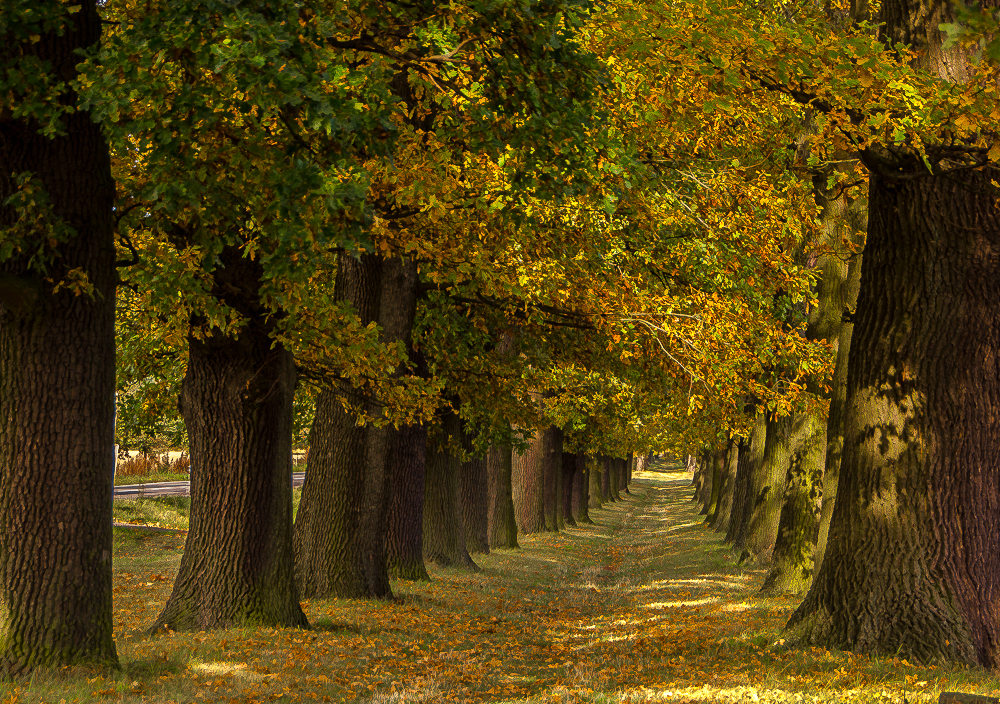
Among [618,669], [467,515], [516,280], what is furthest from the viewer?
[467,515]

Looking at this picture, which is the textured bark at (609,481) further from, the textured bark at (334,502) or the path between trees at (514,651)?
the textured bark at (334,502)

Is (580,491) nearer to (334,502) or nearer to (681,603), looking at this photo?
(681,603)

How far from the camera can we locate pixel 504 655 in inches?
513

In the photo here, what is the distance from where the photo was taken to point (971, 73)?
33.5ft

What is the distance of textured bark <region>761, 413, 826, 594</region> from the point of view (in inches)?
701

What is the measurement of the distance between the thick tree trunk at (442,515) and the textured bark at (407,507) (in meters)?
3.17

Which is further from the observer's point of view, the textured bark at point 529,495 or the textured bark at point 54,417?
the textured bark at point 529,495

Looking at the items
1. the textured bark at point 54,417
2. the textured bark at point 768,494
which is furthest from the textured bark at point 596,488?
the textured bark at point 54,417

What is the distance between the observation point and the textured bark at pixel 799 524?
58.4 ft

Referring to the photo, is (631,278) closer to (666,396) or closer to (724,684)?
(666,396)

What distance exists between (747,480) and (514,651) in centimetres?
1745

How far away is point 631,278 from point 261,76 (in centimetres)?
888

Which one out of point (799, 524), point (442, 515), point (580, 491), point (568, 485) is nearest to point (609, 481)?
point (580, 491)

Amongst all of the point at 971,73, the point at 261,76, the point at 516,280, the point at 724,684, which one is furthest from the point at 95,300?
the point at 971,73
